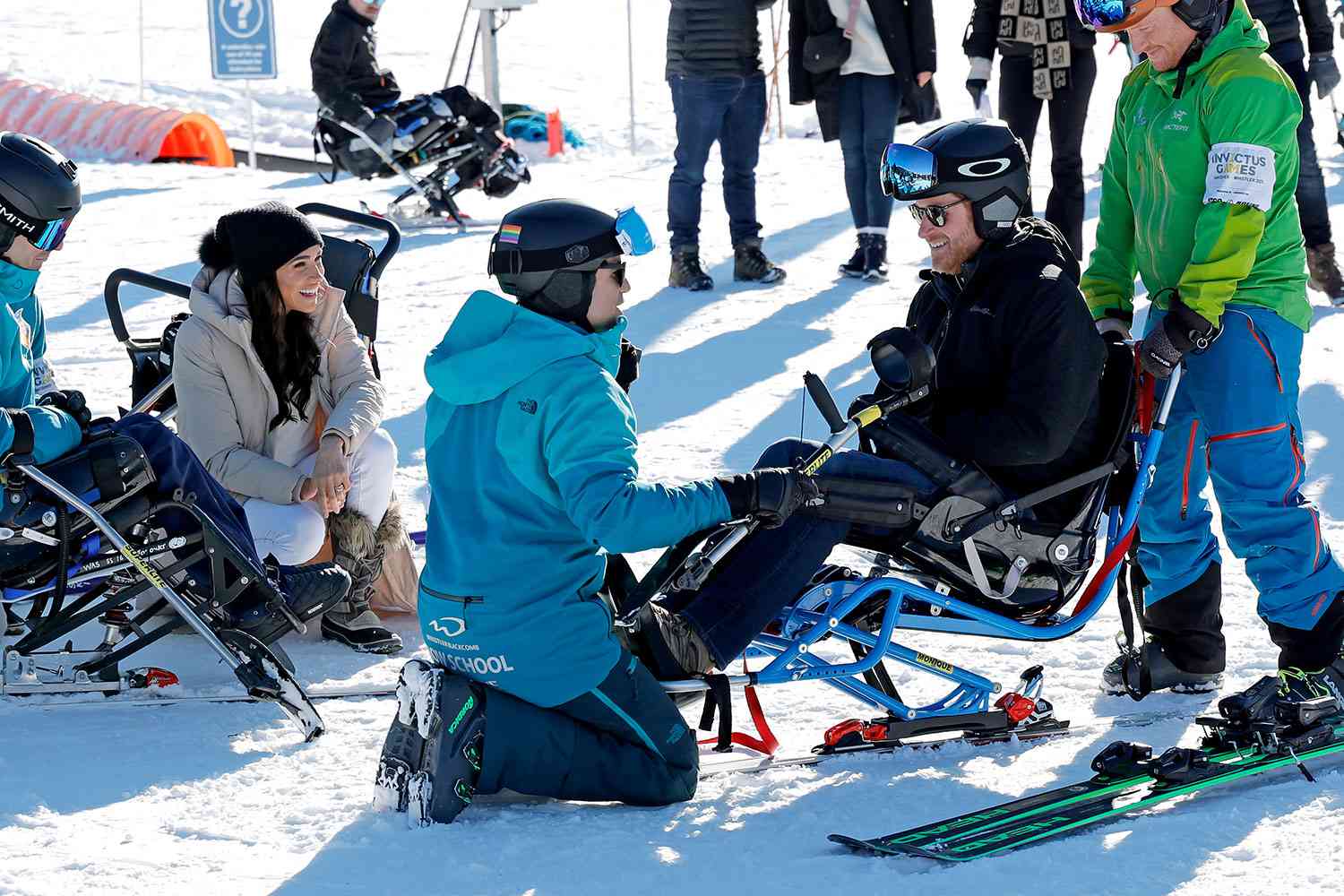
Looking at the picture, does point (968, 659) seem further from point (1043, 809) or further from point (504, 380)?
point (504, 380)

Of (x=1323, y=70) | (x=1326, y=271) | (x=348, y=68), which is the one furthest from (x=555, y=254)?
(x=348, y=68)

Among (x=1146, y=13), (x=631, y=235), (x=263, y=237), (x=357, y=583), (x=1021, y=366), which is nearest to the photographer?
(x=631, y=235)

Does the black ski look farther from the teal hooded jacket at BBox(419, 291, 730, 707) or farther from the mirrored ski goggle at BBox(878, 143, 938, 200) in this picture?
the mirrored ski goggle at BBox(878, 143, 938, 200)

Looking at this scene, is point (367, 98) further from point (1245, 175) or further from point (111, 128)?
point (1245, 175)

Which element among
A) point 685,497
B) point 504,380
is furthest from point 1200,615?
point 504,380

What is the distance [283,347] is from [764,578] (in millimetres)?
1733

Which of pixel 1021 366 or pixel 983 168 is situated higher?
pixel 983 168

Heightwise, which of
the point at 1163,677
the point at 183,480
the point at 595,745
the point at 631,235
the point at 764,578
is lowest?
the point at 1163,677

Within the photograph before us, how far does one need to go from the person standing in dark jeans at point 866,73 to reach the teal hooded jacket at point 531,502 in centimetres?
533

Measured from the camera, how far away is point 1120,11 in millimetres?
3844

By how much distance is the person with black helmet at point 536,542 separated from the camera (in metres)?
3.28

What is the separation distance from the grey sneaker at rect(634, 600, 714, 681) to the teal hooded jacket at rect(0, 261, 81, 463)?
4.78 feet

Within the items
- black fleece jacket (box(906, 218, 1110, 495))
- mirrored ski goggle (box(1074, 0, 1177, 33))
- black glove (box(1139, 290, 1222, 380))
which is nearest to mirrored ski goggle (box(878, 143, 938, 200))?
black fleece jacket (box(906, 218, 1110, 495))

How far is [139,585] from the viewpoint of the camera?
398 centimetres
